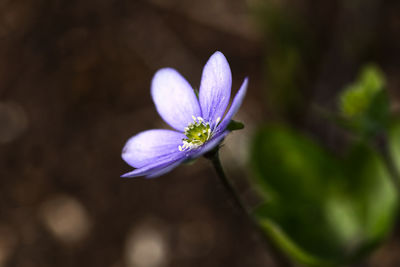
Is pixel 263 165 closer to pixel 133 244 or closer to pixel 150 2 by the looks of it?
pixel 133 244

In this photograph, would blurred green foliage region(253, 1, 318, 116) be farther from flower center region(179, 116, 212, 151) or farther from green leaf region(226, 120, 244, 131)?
green leaf region(226, 120, 244, 131)

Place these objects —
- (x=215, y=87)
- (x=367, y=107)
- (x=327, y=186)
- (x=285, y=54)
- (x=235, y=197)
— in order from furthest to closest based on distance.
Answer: (x=285, y=54)
(x=327, y=186)
(x=367, y=107)
(x=235, y=197)
(x=215, y=87)

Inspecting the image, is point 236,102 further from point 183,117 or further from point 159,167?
point 183,117

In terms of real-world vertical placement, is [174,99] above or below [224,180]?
above

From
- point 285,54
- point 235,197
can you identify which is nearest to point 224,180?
point 235,197

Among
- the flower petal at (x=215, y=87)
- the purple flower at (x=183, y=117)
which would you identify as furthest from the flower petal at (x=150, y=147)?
the flower petal at (x=215, y=87)

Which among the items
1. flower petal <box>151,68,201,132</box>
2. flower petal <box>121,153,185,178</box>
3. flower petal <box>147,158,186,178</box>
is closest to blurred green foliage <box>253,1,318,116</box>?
flower petal <box>151,68,201,132</box>

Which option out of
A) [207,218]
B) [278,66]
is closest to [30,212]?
[207,218]
